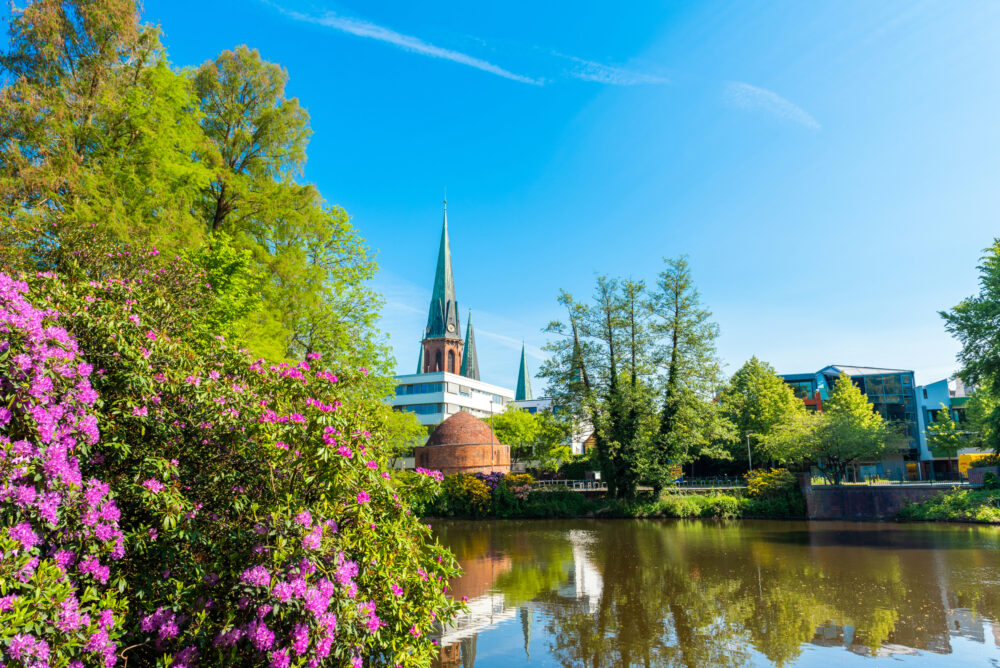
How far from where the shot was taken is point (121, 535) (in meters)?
4.57

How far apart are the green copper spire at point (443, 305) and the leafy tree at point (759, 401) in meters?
41.8

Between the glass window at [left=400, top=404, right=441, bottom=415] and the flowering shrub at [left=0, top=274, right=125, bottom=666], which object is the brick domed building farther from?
the flowering shrub at [left=0, top=274, right=125, bottom=666]

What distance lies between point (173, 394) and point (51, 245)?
221 inches

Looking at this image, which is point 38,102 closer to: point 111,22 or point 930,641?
point 111,22

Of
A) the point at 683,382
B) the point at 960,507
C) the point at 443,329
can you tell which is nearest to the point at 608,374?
the point at 683,382

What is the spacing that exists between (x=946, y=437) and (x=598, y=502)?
35.5 metres

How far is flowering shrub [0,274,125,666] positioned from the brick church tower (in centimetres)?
8001

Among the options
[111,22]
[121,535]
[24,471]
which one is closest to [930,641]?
[121,535]

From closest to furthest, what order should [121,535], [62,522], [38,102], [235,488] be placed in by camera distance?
[62,522]
[121,535]
[235,488]
[38,102]

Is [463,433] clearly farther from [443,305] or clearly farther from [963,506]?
[443,305]

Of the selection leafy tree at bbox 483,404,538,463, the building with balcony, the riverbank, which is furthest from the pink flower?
the building with balcony

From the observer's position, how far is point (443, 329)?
84.6m

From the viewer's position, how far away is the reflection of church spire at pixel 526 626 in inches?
332

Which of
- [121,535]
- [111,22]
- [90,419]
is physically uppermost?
[111,22]
